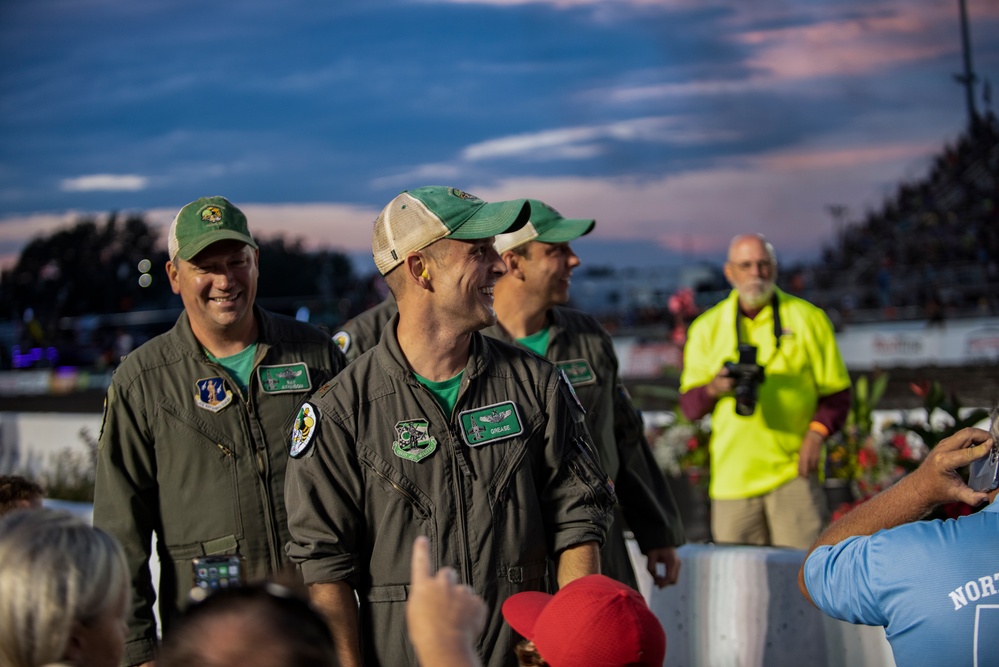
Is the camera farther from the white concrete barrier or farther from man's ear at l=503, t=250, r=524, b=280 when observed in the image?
man's ear at l=503, t=250, r=524, b=280

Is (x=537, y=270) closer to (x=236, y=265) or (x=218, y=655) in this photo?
(x=236, y=265)

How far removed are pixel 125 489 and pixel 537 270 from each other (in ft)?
6.05

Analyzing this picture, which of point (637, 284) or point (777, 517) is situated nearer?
point (777, 517)

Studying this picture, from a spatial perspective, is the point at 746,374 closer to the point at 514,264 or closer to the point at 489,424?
the point at 514,264

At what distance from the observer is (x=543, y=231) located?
4.50m

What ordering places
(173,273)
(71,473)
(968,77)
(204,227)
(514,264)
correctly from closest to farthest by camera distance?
(204,227) → (173,273) → (514,264) → (71,473) → (968,77)

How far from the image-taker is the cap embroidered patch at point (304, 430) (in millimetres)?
2920

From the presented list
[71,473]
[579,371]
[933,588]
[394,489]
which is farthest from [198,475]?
[71,473]

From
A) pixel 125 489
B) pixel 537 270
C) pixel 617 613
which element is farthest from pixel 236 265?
pixel 617 613

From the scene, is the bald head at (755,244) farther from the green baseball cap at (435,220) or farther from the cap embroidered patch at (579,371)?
the green baseball cap at (435,220)

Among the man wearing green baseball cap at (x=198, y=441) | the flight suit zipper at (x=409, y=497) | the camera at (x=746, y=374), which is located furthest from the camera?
the camera at (x=746, y=374)

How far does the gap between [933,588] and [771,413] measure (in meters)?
3.68

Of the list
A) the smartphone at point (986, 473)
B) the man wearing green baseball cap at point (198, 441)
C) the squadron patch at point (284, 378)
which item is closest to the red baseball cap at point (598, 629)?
the smartphone at point (986, 473)

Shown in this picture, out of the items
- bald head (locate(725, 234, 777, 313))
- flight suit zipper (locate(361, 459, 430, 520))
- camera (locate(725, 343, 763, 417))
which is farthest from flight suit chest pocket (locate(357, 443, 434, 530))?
bald head (locate(725, 234, 777, 313))
